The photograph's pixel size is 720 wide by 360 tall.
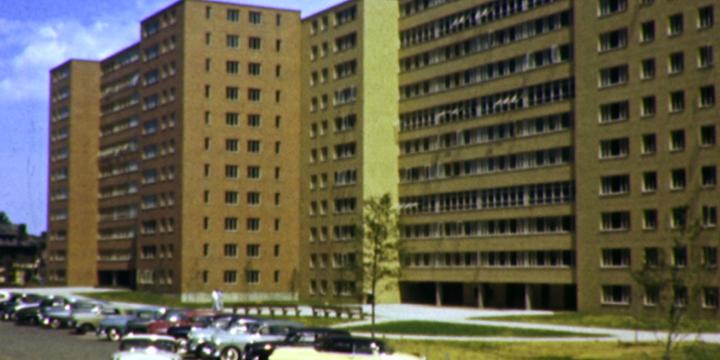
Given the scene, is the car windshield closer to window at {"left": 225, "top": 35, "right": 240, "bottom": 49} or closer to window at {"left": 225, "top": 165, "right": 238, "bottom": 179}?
window at {"left": 225, "top": 165, "right": 238, "bottom": 179}

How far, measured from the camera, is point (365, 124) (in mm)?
118625

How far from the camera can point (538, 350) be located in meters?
53.1

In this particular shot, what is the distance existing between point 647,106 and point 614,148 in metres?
4.99

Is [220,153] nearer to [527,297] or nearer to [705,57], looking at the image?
[527,297]

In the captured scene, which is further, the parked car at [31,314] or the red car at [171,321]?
the parked car at [31,314]

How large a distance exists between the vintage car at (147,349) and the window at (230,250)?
285 ft

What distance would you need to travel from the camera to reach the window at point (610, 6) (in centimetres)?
9056

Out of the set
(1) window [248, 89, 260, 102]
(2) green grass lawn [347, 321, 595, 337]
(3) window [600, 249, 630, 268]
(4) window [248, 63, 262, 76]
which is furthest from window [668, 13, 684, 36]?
(1) window [248, 89, 260, 102]

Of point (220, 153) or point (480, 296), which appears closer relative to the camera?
point (480, 296)

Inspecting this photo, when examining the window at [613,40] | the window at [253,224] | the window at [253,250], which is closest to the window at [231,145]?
the window at [253,224]

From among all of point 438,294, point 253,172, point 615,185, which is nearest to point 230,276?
point 253,172

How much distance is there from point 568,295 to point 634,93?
22.0 m

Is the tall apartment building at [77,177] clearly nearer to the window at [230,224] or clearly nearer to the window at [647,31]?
the window at [230,224]

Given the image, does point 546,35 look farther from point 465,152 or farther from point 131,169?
point 131,169
